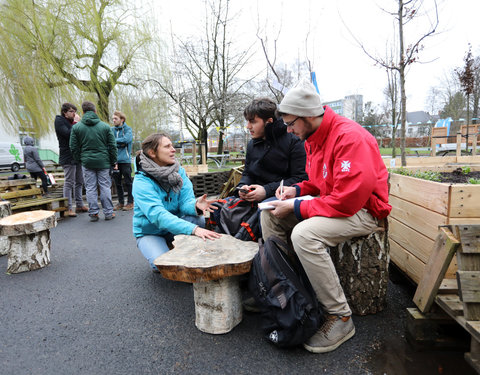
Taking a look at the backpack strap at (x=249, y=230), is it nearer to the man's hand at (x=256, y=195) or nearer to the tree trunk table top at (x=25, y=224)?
the man's hand at (x=256, y=195)

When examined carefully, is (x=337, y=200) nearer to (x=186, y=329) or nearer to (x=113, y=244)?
(x=186, y=329)

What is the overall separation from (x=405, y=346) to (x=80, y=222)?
5.46m

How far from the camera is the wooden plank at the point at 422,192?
6.66ft

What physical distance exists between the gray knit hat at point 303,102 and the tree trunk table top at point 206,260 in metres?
1.02

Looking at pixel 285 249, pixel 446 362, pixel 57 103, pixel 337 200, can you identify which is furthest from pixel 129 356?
pixel 57 103

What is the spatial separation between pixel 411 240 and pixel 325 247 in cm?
110

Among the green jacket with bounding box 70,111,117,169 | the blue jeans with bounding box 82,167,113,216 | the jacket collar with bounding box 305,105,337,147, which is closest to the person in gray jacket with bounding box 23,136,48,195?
the green jacket with bounding box 70,111,117,169

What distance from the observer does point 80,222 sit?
5.50 metres

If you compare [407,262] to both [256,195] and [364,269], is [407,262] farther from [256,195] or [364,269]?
[256,195]

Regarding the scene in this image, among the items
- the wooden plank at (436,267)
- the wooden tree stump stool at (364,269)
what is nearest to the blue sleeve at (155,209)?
the wooden tree stump stool at (364,269)

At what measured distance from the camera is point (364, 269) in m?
2.12

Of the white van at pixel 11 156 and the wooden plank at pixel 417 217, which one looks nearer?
the wooden plank at pixel 417 217

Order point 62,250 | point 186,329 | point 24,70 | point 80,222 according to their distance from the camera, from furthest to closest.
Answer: point 24,70 < point 80,222 < point 62,250 < point 186,329

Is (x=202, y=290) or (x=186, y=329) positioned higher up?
(x=202, y=290)
